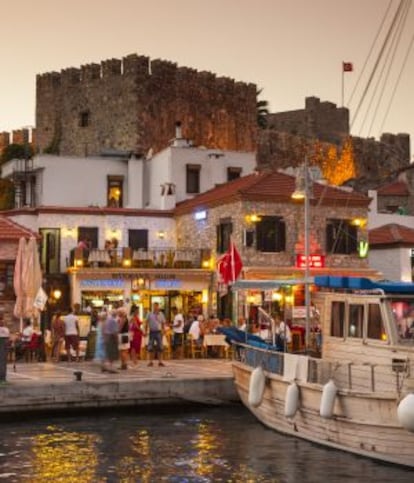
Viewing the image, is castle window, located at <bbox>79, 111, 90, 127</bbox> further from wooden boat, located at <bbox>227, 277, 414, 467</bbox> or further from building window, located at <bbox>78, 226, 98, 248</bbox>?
wooden boat, located at <bbox>227, 277, 414, 467</bbox>

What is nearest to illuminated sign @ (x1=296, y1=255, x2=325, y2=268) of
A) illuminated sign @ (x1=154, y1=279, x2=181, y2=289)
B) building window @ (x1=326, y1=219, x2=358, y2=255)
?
building window @ (x1=326, y1=219, x2=358, y2=255)

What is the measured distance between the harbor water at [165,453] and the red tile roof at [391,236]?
77.6ft

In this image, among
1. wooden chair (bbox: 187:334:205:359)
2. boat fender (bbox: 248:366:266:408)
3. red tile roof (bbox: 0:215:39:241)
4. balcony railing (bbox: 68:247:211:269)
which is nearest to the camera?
boat fender (bbox: 248:366:266:408)

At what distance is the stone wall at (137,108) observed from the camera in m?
65.7

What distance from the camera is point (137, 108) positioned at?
65.4 meters

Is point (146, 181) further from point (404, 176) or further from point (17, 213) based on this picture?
point (404, 176)

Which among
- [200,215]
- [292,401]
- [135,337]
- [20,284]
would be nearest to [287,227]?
[200,215]

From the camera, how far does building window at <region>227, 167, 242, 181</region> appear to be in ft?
166

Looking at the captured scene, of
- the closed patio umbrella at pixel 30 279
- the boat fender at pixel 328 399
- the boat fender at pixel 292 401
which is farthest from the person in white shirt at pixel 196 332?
the boat fender at pixel 328 399

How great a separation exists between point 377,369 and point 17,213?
28266mm

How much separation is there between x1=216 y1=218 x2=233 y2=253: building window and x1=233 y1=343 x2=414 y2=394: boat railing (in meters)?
18.3

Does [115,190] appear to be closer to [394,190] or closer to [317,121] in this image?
[394,190]

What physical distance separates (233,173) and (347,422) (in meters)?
32.0

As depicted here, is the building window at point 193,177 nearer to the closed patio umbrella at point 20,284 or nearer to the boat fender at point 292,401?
the closed patio umbrella at point 20,284
